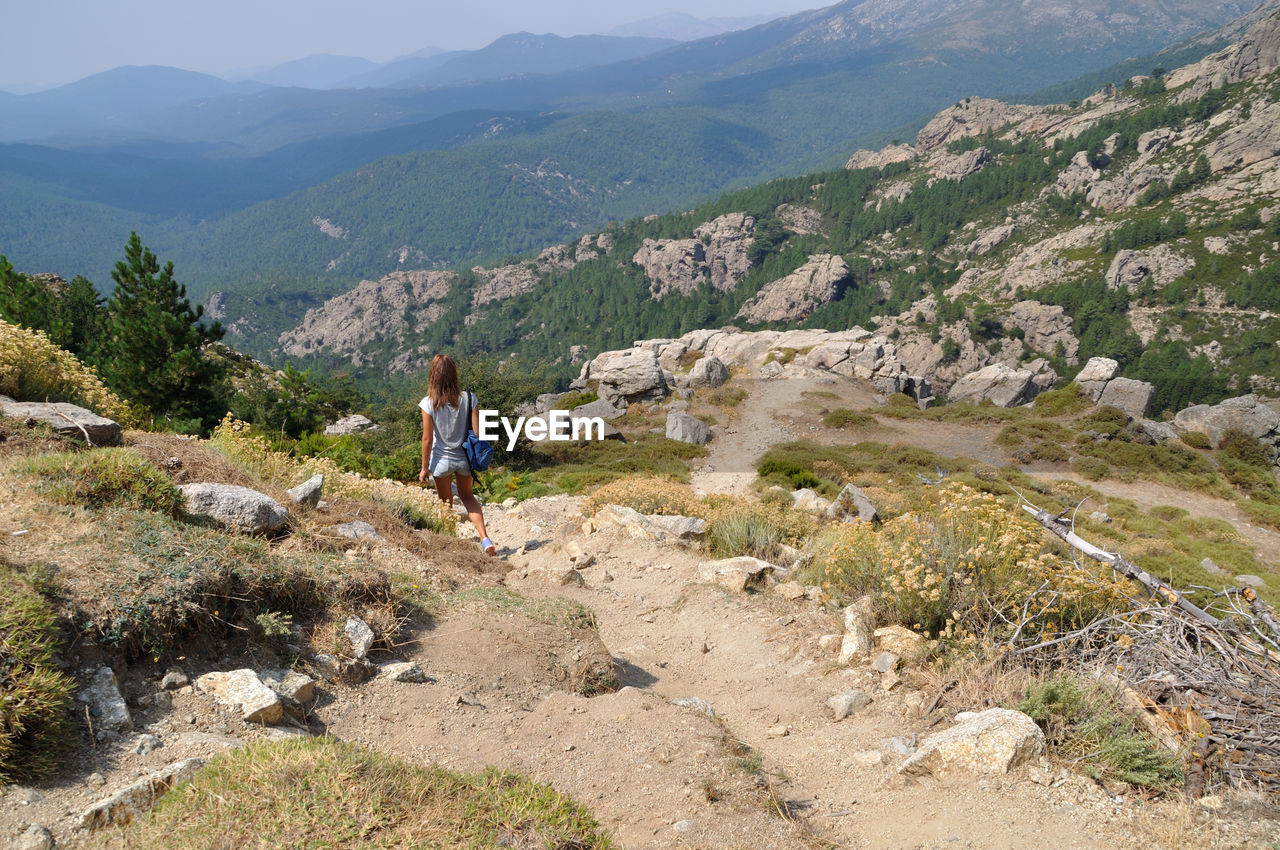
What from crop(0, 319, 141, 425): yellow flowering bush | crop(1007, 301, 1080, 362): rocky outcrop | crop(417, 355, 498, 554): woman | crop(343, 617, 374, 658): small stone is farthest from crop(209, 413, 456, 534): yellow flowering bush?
crop(1007, 301, 1080, 362): rocky outcrop

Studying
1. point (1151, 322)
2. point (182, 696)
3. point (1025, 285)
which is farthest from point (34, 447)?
point (1025, 285)

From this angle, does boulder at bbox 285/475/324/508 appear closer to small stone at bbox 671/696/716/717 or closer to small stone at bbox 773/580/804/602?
small stone at bbox 671/696/716/717

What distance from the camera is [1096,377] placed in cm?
3147

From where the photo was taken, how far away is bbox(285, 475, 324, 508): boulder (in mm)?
7176

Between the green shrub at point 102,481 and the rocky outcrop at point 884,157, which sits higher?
the rocky outcrop at point 884,157

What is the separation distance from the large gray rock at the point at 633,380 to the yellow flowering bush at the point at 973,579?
2705 cm

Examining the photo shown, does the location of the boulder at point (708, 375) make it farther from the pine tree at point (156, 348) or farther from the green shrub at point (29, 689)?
the green shrub at point (29, 689)

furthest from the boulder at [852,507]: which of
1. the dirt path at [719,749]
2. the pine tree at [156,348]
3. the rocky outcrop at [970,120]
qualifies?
the rocky outcrop at [970,120]

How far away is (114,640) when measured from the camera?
3.58 meters

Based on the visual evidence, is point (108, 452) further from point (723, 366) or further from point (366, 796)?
point (723, 366)

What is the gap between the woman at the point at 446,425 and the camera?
296 inches

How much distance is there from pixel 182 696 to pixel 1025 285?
332ft

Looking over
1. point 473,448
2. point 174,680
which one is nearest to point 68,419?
point 473,448

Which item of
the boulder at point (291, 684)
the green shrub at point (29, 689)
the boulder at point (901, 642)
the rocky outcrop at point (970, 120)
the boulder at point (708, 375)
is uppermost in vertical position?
the rocky outcrop at point (970, 120)
